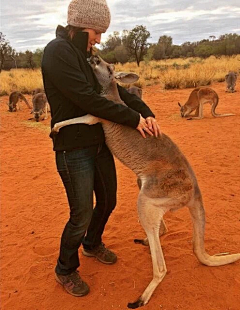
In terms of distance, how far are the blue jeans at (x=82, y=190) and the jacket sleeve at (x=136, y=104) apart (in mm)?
495

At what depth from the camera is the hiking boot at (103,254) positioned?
364 centimetres

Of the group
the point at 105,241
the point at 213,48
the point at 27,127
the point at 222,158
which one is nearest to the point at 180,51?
the point at 213,48

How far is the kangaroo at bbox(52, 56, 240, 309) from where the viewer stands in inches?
114

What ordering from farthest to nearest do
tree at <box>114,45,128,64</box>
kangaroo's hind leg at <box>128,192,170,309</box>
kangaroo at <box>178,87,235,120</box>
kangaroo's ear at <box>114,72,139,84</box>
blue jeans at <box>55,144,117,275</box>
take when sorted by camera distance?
tree at <box>114,45,128,64</box>, kangaroo at <box>178,87,235,120</box>, kangaroo's ear at <box>114,72,139,84</box>, kangaroo's hind leg at <box>128,192,170,309</box>, blue jeans at <box>55,144,117,275</box>

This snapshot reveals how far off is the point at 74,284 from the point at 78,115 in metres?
1.65

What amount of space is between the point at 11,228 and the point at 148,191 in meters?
2.54

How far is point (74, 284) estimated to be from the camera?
3154mm

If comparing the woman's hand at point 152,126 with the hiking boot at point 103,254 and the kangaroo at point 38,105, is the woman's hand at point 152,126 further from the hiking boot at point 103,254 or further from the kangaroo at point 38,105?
the kangaroo at point 38,105

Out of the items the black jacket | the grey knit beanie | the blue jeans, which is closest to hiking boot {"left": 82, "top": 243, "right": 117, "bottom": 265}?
the blue jeans

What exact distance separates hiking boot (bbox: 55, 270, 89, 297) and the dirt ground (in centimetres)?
6

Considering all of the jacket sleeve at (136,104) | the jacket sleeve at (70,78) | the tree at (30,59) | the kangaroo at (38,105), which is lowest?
the kangaroo at (38,105)

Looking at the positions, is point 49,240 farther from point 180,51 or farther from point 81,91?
point 180,51

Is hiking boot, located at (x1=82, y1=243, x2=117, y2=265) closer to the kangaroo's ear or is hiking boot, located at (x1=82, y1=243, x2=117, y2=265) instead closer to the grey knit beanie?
the kangaroo's ear

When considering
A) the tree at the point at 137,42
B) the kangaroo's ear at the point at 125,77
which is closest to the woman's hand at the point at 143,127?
the kangaroo's ear at the point at 125,77
